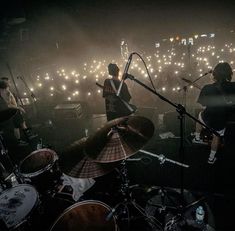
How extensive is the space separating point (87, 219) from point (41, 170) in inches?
86.7

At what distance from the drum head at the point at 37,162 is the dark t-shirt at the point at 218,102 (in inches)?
178

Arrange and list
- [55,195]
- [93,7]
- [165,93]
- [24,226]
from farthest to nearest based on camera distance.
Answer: [93,7], [165,93], [55,195], [24,226]

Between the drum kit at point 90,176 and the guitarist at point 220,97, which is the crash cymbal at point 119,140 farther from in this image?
the guitarist at point 220,97

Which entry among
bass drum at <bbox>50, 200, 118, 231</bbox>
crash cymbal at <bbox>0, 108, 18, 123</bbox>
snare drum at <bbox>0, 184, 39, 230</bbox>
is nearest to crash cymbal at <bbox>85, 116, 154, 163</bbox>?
bass drum at <bbox>50, 200, 118, 231</bbox>

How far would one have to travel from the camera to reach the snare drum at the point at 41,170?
4.67m

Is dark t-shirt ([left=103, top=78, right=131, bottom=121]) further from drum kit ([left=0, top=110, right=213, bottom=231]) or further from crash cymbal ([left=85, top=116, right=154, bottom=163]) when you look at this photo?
crash cymbal ([left=85, top=116, right=154, bottom=163])

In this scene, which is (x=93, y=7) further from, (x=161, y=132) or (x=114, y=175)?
(x=114, y=175)

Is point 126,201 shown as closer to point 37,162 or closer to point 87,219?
point 87,219

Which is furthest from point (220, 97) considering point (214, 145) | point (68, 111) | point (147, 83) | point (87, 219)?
point (147, 83)

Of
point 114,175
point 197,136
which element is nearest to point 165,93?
point 197,136

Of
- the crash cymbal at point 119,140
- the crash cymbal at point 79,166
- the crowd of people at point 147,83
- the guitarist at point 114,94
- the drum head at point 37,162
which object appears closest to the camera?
the crash cymbal at point 119,140

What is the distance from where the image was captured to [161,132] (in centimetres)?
866

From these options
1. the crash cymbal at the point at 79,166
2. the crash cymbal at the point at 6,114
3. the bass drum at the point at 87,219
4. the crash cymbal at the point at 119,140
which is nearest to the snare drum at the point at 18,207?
the bass drum at the point at 87,219

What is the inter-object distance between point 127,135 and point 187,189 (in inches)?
139
